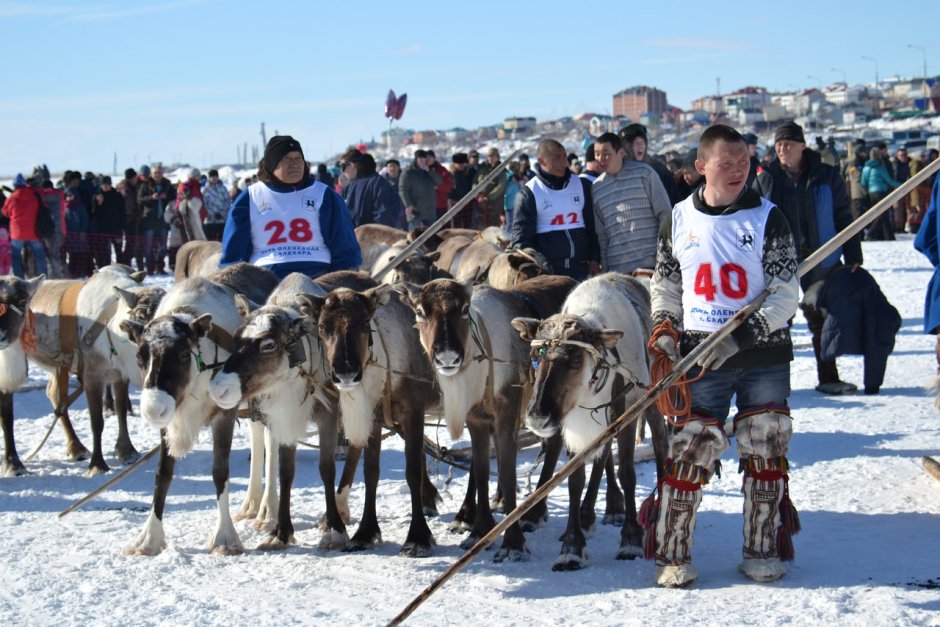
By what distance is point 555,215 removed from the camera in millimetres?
8203

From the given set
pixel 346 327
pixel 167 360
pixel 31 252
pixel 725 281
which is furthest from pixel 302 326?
pixel 31 252

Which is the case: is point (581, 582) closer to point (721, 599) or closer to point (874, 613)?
point (721, 599)

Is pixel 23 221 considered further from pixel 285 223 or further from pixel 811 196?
pixel 811 196

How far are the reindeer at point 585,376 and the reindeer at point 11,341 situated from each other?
4408 millimetres

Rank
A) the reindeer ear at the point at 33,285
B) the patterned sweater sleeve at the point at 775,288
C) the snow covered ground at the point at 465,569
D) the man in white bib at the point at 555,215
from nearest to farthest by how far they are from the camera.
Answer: the snow covered ground at the point at 465,569, the patterned sweater sleeve at the point at 775,288, the man in white bib at the point at 555,215, the reindeer ear at the point at 33,285

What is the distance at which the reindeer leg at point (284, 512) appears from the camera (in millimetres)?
6121

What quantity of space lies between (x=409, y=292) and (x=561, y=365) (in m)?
1.09

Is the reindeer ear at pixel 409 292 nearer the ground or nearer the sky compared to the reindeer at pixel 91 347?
nearer the sky

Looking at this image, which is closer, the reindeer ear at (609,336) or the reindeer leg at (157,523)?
the reindeer ear at (609,336)

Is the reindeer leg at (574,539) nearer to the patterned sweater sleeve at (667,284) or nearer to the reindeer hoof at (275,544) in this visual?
the patterned sweater sleeve at (667,284)

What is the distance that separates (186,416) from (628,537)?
8.00 feet

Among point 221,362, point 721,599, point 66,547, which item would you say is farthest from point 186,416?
point 721,599

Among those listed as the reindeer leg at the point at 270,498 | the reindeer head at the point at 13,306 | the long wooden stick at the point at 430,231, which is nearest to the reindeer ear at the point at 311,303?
the reindeer leg at the point at 270,498

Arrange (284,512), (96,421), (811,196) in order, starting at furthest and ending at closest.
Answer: (811,196)
(96,421)
(284,512)
